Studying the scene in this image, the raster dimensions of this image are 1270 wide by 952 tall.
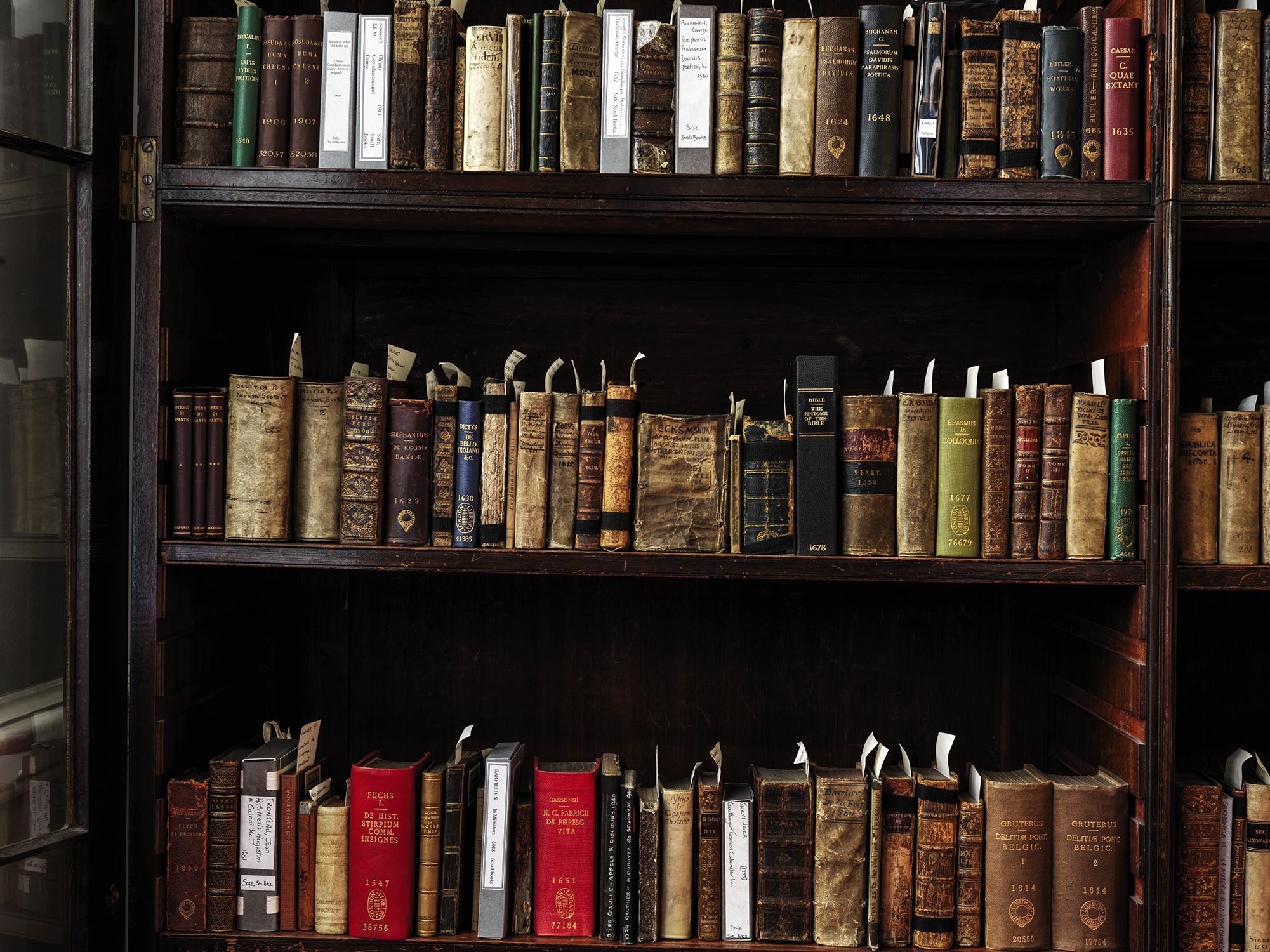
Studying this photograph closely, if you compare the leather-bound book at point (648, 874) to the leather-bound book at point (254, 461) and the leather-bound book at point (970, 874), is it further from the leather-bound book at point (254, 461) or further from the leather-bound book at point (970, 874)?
the leather-bound book at point (254, 461)

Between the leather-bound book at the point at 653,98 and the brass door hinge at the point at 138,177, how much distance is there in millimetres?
612

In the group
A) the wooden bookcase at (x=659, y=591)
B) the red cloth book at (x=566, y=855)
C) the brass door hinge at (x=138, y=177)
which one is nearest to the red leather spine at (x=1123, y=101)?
the wooden bookcase at (x=659, y=591)

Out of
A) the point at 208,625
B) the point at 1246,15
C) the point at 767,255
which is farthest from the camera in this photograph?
the point at 767,255

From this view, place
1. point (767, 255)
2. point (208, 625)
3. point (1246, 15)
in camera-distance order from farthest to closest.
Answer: point (767, 255) → point (208, 625) → point (1246, 15)

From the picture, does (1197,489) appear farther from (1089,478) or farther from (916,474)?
(916,474)

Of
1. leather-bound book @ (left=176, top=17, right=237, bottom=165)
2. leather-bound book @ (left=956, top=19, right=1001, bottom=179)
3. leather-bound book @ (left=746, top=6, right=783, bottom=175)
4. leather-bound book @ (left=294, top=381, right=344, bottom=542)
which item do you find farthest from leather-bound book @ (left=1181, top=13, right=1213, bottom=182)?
leather-bound book @ (left=176, top=17, right=237, bottom=165)

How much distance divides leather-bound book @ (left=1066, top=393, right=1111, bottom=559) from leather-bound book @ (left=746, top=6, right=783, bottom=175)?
0.58 m

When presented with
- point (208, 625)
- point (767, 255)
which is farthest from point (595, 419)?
point (208, 625)

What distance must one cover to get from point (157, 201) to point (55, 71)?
0.23m

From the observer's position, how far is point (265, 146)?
1368 millimetres

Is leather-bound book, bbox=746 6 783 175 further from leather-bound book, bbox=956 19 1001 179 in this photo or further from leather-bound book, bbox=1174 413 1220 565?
leather-bound book, bbox=1174 413 1220 565

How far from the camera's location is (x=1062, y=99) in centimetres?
133

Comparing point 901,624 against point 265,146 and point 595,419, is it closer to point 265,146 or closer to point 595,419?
point 595,419

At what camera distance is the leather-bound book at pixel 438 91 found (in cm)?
136
